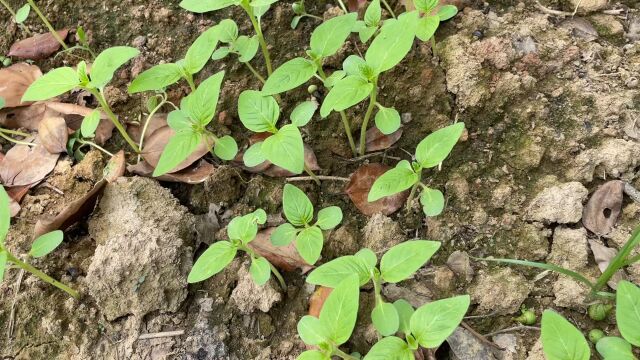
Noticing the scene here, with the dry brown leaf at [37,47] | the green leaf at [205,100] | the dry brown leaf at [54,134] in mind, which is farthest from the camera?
the dry brown leaf at [37,47]

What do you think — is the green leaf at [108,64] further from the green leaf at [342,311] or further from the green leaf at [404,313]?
the green leaf at [404,313]

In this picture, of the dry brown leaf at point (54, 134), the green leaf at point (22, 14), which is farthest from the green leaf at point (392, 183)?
the green leaf at point (22, 14)

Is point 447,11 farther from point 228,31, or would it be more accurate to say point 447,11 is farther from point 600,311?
point 600,311

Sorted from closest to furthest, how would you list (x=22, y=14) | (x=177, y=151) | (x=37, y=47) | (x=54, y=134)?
(x=177, y=151) → (x=54, y=134) → (x=22, y=14) → (x=37, y=47)

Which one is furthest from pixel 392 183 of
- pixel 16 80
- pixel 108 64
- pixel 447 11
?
pixel 16 80

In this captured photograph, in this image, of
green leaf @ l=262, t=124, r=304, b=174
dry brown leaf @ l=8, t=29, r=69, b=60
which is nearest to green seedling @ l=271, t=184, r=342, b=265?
green leaf @ l=262, t=124, r=304, b=174

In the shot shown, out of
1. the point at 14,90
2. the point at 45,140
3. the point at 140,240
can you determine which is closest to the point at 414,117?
the point at 140,240
